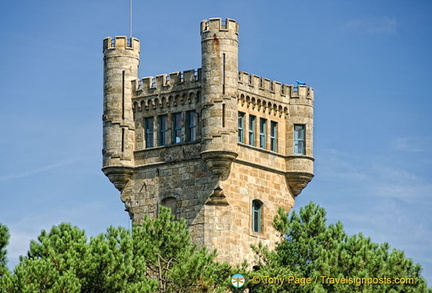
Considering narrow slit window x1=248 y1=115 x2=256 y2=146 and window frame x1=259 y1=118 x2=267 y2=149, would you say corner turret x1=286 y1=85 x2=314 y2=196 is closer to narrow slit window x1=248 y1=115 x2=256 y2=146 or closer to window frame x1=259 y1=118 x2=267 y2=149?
window frame x1=259 y1=118 x2=267 y2=149

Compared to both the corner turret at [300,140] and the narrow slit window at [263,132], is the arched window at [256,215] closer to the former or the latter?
the corner turret at [300,140]

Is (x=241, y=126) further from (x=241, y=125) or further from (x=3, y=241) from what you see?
(x=3, y=241)

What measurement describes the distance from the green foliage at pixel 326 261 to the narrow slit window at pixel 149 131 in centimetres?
1139

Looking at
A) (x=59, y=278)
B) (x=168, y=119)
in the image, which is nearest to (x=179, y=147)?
(x=168, y=119)

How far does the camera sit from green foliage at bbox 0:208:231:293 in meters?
106

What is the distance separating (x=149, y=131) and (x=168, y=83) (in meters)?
3.43

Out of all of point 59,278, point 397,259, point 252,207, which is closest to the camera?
point 59,278

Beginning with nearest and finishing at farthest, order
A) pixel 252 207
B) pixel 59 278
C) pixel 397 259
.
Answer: pixel 59 278, pixel 397 259, pixel 252 207

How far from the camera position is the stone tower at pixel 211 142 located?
12012 cm

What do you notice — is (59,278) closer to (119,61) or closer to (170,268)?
(170,268)

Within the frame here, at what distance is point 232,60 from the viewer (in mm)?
120812

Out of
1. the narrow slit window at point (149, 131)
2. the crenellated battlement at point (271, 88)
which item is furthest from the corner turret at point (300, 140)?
the narrow slit window at point (149, 131)

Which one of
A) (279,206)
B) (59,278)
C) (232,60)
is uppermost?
(232,60)

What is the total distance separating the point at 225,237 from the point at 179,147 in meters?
6.97
